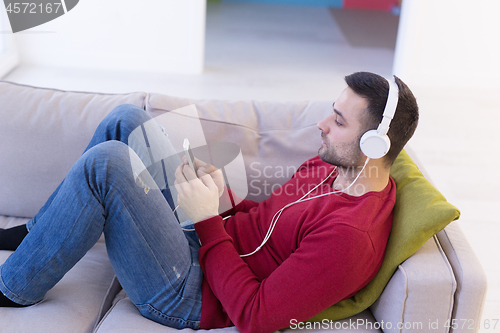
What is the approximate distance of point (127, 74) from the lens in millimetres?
3879

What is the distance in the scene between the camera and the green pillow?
1203 millimetres

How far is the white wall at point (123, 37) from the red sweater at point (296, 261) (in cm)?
285

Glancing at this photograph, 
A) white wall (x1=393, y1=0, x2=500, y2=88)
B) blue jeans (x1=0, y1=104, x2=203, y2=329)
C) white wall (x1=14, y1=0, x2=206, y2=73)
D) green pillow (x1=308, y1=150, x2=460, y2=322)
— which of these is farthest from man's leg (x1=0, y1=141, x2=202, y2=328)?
white wall (x1=393, y1=0, x2=500, y2=88)

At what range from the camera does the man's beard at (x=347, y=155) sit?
4.15ft

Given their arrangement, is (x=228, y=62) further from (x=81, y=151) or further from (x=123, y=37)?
(x=81, y=151)

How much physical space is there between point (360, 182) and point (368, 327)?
395mm

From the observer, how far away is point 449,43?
157 inches

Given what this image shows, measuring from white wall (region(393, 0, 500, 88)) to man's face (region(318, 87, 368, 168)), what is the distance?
301 centimetres

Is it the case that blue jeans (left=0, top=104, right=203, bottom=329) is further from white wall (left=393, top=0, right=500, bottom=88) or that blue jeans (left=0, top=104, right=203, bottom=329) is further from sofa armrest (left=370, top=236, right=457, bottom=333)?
white wall (left=393, top=0, right=500, bottom=88)

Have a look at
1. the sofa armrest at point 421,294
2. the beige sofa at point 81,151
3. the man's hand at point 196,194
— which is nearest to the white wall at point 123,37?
the beige sofa at point 81,151

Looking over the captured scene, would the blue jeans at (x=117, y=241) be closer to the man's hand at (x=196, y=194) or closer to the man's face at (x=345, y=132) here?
the man's hand at (x=196, y=194)

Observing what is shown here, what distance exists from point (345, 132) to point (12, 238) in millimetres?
1065

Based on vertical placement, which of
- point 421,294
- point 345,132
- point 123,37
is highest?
point 345,132

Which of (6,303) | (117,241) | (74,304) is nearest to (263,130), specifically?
(117,241)
